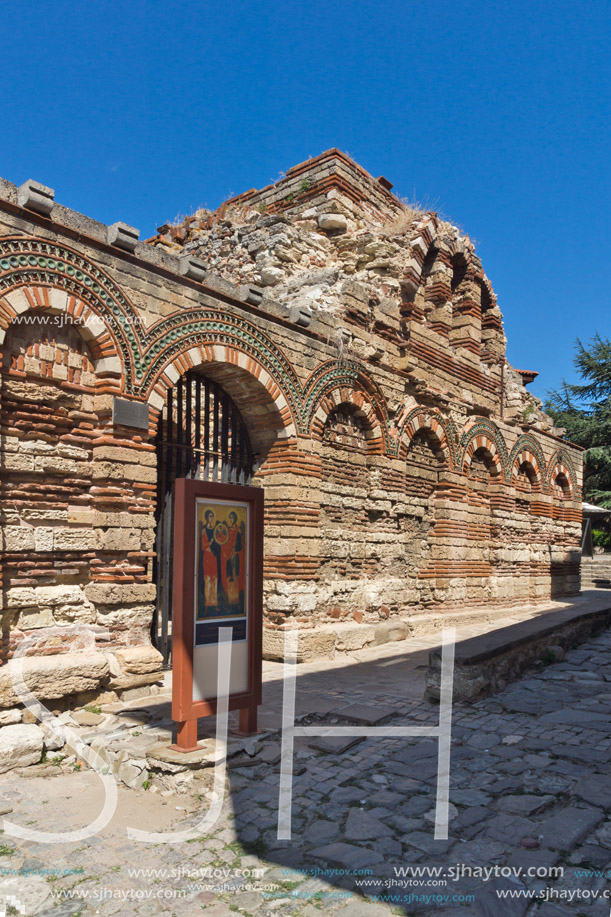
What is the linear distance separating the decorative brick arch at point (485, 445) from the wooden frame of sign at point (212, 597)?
7218 millimetres

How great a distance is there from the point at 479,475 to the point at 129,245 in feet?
27.0

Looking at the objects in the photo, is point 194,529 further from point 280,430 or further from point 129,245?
point 280,430

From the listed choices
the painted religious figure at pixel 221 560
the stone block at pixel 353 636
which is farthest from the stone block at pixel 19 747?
the stone block at pixel 353 636

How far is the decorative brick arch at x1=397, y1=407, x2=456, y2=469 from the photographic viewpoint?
973cm

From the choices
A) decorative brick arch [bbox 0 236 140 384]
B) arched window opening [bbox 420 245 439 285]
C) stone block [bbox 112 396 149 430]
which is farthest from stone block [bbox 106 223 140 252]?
arched window opening [bbox 420 245 439 285]

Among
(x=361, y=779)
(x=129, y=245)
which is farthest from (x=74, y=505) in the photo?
(x=361, y=779)

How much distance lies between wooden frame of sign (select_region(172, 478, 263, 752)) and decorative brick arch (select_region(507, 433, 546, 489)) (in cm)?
932

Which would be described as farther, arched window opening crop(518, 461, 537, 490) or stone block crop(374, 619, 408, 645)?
arched window opening crop(518, 461, 537, 490)

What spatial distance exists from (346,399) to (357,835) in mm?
6031

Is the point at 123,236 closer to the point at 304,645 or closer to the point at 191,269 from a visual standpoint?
A: the point at 191,269

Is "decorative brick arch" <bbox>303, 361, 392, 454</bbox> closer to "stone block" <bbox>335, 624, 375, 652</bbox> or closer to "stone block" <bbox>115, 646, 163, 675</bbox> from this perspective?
"stone block" <bbox>335, 624, 375, 652</bbox>

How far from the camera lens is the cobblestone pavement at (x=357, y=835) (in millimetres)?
2725

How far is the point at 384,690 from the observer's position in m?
6.21

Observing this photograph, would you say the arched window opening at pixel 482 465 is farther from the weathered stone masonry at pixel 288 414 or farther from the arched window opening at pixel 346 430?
the arched window opening at pixel 346 430
